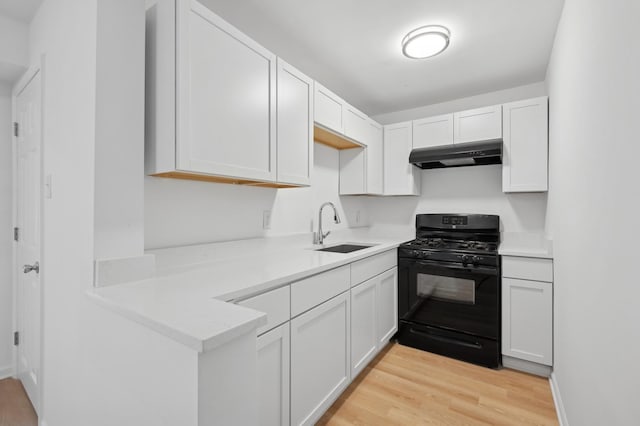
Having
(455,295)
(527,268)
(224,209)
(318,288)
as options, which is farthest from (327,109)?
(527,268)

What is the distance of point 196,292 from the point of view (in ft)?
3.61

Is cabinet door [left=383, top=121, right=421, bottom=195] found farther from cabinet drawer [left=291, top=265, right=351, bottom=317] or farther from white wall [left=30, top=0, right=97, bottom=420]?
white wall [left=30, top=0, right=97, bottom=420]

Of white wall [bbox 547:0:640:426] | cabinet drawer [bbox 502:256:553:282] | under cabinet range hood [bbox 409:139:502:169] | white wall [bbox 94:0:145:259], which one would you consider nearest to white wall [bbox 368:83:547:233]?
under cabinet range hood [bbox 409:139:502:169]

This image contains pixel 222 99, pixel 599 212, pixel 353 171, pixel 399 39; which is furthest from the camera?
pixel 353 171

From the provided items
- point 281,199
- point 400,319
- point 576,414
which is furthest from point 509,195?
point 281,199

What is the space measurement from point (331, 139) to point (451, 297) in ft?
5.72

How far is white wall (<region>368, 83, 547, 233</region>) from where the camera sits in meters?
2.78

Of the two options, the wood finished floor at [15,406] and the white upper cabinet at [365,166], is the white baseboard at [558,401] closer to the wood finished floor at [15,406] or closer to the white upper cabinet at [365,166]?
the white upper cabinet at [365,166]

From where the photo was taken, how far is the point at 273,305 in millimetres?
1316

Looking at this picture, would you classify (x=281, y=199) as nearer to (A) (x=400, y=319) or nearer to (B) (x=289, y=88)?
(B) (x=289, y=88)

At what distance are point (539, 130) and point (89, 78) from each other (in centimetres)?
304

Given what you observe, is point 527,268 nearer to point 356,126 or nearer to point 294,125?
point 356,126

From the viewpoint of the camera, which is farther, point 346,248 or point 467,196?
point 467,196

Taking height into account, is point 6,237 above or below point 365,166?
below
